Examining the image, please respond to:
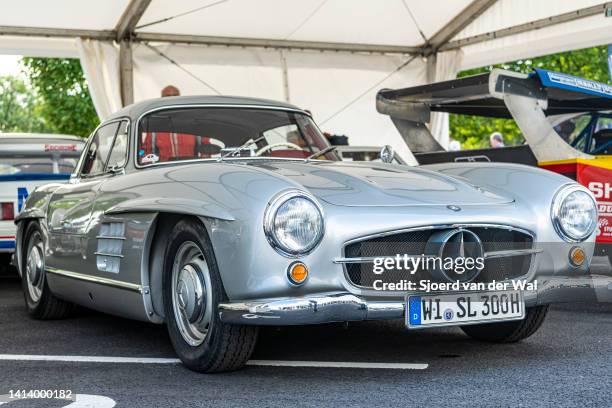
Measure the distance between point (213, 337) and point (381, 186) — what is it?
0.99 meters

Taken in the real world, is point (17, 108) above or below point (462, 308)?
above

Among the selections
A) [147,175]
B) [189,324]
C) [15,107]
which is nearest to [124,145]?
[147,175]

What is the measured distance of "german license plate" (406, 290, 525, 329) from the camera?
3574mm

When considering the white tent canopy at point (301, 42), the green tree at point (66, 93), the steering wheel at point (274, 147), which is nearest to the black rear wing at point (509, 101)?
the steering wheel at point (274, 147)

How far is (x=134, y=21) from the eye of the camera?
1173cm

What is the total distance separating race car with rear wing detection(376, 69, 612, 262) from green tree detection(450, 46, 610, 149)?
2160 centimetres

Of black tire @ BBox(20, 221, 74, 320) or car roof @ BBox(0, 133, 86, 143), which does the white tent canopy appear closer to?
car roof @ BBox(0, 133, 86, 143)

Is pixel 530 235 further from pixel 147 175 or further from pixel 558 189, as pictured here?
pixel 147 175

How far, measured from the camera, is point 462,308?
12.0 ft

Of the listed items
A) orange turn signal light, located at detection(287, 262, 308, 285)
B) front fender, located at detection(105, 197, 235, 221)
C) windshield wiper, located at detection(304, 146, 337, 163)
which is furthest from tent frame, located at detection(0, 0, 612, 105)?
orange turn signal light, located at detection(287, 262, 308, 285)

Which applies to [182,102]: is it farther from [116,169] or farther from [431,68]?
[431,68]

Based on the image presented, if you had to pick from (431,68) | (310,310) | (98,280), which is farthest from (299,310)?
(431,68)

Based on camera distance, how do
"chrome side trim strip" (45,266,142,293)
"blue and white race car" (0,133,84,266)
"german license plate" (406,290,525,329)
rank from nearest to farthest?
1. "german license plate" (406,290,525,329)
2. "chrome side trim strip" (45,266,142,293)
3. "blue and white race car" (0,133,84,266)

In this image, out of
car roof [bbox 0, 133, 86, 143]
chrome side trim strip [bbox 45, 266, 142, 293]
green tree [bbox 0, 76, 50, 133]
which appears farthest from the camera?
green tree [bbox 0, 76, 50, 133]
